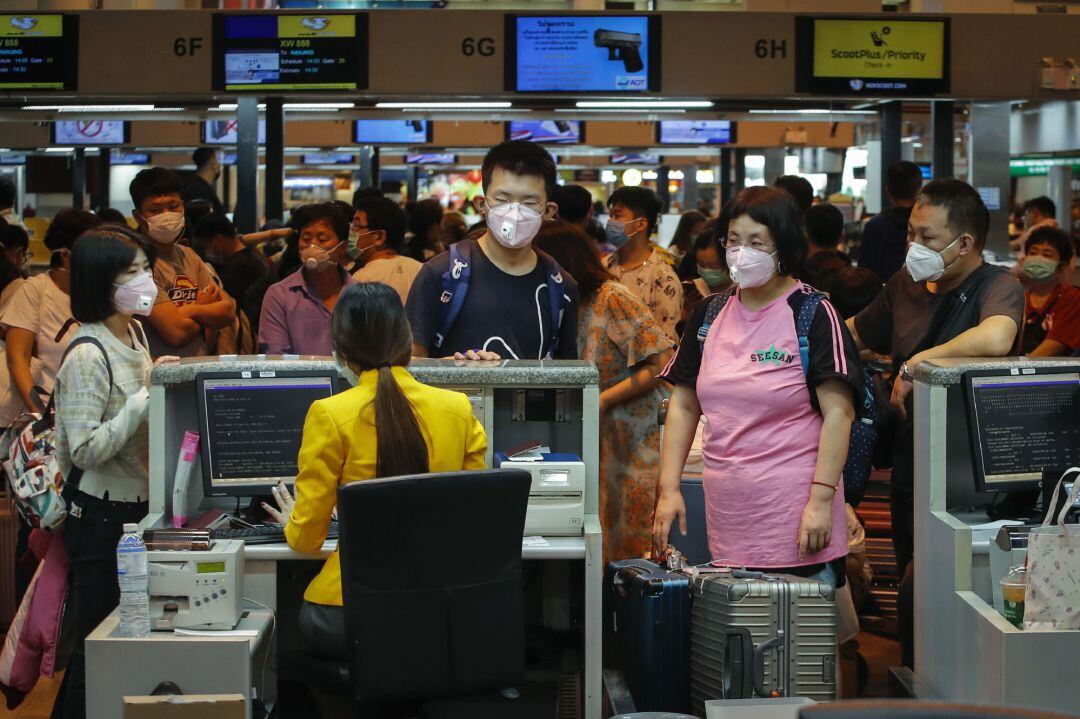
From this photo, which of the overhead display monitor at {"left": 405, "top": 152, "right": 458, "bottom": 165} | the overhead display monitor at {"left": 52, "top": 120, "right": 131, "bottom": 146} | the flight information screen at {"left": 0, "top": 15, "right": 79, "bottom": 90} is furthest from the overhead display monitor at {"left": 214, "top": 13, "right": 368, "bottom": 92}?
the overhead display monitor at {"left": 405, "top": 152, "right": 458, "bottom": 165}

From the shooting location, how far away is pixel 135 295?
3.91m

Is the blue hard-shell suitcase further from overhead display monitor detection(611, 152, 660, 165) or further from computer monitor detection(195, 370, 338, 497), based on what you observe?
overhead display monitor detection(611, 152, 660, 165)

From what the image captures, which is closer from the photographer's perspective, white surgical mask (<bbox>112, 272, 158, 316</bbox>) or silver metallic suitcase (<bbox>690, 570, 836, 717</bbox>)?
silver metallic suitcase (<bbox>690, 570, 836, 717</bbox>)

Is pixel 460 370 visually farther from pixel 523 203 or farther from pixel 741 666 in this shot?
pixel 741 666

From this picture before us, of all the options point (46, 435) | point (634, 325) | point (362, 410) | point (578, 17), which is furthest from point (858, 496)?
point (578, 17)

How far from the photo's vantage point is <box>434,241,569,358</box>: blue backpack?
4.10 m

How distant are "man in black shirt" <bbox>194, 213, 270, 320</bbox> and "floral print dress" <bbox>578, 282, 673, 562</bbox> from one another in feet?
9.08

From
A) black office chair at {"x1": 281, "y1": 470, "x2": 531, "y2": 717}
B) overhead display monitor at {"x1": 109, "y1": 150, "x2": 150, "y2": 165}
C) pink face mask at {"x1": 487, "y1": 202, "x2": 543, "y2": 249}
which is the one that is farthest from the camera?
overhead display monitor at {"x1": 109, "y1": 150, "x2": 150, "y2": 165}

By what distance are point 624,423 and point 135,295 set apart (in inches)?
70.3

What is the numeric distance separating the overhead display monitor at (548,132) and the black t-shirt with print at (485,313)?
10.9 m

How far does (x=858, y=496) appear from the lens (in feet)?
14.3

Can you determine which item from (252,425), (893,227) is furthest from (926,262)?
(893,227)

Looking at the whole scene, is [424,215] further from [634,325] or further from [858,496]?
[858,496]

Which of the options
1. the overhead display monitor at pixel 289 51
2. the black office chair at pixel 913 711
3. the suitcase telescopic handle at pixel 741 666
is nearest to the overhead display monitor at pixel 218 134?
the overhead display monitor at pixel 289 51
